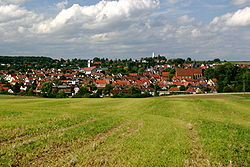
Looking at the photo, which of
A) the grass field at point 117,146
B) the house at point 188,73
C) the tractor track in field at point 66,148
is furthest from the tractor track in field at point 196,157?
the house at point 188,73

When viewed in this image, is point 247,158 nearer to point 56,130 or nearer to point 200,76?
point 56,130

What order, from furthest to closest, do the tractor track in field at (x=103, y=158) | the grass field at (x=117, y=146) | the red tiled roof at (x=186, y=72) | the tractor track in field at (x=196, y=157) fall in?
the red tiled roof at (x=186, y=72) < the grass field at (x=117, y=146) < the tractor track in field at (x=196, y=157) < the tractor track in field at (x=103, y=158)

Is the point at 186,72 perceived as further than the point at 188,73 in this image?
No

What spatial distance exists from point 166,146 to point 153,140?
1536 mm

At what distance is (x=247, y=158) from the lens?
11938 mm

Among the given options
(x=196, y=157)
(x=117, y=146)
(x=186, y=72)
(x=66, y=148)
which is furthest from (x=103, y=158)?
(x=186, y=72)

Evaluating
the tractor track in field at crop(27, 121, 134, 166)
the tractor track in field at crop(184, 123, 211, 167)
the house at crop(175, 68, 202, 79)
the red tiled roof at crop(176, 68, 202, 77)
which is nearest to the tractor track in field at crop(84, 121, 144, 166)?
the tractor track in field at crop(27, 121, 134, 166)

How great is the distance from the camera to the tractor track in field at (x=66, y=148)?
36.3ft

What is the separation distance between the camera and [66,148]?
13.1 metres

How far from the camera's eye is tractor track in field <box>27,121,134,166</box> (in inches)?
435

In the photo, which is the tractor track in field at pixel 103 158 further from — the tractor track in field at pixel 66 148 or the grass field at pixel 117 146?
the tractor track in field at pixel 66 148

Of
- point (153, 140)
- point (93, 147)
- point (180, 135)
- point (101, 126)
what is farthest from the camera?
point (101, 126)

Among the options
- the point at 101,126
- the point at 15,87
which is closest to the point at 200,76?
the point at 15,87

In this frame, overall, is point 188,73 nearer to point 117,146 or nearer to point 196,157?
point 117,146
